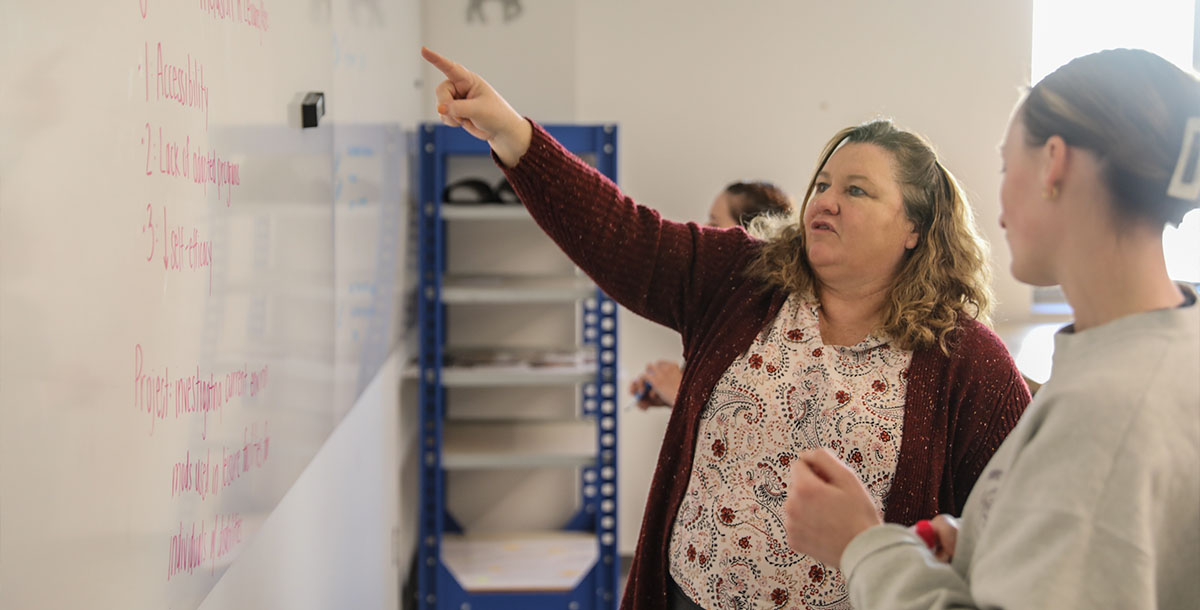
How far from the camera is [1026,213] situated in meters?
0.77

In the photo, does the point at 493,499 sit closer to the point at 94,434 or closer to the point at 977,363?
the point at 977,363

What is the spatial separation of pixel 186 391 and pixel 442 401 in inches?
82.6

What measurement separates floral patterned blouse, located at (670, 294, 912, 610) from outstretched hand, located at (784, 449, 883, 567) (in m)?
0.49

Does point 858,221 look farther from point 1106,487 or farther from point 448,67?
point 1106,487

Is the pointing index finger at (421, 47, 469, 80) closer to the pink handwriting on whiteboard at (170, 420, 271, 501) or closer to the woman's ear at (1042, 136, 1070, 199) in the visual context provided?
the pink handwriting on whiteboard at (170, 420, 271, 501)

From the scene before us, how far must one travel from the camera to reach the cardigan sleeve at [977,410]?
4.50ft

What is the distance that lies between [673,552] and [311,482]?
654mm

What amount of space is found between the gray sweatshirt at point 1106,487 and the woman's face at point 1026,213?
0.22 feet

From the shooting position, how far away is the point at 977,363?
1.40 m

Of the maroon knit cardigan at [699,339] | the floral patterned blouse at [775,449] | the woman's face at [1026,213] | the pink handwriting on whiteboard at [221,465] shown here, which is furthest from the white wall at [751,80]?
the woman's face at [1026,213]

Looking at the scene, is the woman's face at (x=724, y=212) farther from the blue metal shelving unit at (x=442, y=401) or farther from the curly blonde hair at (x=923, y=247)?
the curly blonde hair at (x=923, y=247)

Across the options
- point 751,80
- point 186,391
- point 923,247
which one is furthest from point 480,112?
point 751,80

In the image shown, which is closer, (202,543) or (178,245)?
(178,245)

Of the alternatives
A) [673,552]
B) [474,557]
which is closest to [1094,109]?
[673,552]
